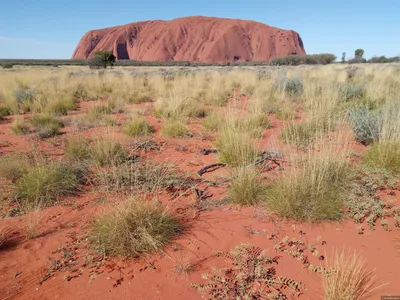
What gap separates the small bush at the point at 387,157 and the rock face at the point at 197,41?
88.7 m

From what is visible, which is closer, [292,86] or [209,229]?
[209,229]

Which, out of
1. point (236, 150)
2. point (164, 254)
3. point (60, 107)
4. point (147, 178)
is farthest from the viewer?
point (60, 107)

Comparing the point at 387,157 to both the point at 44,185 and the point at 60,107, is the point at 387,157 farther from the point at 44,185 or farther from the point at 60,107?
the point at 60,107

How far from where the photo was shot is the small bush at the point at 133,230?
2.17 metres

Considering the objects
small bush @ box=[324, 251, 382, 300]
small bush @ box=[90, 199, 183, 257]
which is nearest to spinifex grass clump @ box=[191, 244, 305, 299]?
small bush @ box=[324, 251, 382, 300]

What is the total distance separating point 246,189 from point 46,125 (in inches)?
207

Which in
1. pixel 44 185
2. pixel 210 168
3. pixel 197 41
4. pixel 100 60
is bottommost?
pixel 210 168

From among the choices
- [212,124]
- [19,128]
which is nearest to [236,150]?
[212,124]

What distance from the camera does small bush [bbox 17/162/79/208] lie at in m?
2.99

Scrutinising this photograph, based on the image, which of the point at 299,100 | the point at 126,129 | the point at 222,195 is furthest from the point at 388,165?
A: the point at 299,100

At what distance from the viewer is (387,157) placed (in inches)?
132

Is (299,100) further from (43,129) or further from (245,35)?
(245,35)

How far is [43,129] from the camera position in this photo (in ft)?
18.7

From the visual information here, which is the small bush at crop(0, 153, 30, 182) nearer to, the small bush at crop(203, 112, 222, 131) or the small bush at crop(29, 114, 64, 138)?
the small bush at crop(29, 114, 64, 138)
